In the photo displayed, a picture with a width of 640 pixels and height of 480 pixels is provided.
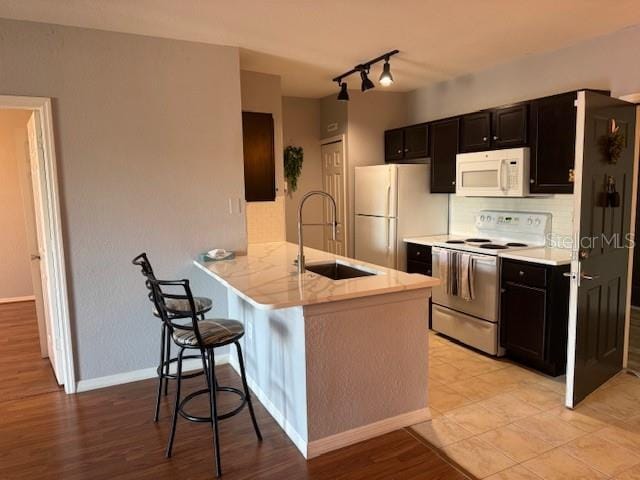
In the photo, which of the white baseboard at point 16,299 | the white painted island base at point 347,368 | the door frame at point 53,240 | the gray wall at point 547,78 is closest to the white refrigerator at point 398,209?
the gray wall at point 547,78

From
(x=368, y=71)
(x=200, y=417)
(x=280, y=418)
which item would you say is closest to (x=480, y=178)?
(x=368, y=71)

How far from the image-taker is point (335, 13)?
2887 millimetres

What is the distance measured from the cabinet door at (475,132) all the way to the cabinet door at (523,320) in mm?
1334

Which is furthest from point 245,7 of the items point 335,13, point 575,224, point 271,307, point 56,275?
point 575,224

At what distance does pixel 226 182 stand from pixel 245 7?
4.35ft

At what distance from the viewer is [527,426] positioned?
2.73 m

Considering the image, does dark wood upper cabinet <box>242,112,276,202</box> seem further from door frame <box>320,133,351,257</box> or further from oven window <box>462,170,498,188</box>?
oven window <box>462,170,498,188</box>

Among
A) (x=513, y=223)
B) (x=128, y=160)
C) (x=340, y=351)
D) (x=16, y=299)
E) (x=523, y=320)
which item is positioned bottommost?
(x=16, y=299)

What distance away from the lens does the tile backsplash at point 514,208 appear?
3.77m

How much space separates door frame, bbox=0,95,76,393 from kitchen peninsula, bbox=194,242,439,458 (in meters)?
1.20

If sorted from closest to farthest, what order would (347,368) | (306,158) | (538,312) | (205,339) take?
(205,339)
(347,368)
(538,312)
(306,158)

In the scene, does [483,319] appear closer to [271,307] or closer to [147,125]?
[271,307]

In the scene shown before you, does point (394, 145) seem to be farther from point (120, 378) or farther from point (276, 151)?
point (120, 378)

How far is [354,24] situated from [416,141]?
2.09 m
